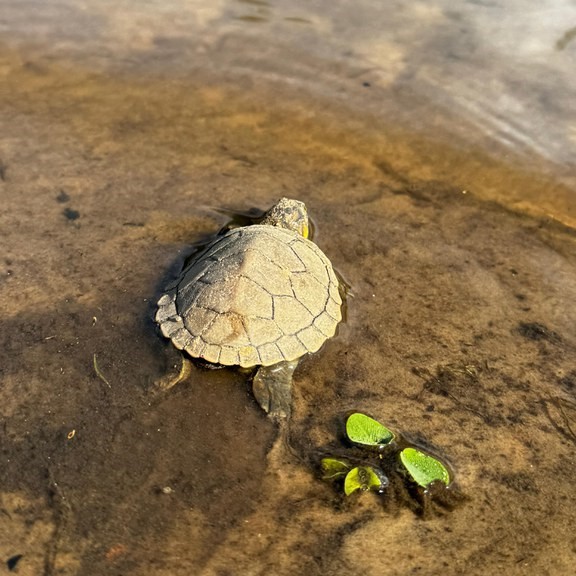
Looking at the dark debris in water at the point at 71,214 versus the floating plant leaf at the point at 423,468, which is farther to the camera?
the dark debris in water at the point at 71,214

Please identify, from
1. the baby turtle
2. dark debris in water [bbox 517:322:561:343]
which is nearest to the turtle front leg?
the baby turtle

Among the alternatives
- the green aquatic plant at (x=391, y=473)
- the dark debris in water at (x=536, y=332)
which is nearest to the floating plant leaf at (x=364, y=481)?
the green aquatic plant at (x=391, y=473)

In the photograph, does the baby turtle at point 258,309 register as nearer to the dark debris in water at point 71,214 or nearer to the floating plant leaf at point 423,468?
the floating plant leaf at point 423,468

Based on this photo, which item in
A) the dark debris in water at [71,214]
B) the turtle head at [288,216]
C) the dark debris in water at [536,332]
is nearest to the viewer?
the dark debris in water at [536,332]

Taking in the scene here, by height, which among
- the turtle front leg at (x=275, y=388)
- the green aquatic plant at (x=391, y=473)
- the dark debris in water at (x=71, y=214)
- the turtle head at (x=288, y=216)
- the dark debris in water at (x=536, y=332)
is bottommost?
the dark debris in water at (x=71, y=214)

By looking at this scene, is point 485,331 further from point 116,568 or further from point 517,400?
point 116,568

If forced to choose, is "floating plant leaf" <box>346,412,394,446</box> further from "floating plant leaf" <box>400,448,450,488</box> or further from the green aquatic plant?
"floating plant leaf" <box>400,448,450,488</box>

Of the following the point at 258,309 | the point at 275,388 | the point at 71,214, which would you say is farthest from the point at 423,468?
the point at 71,214
